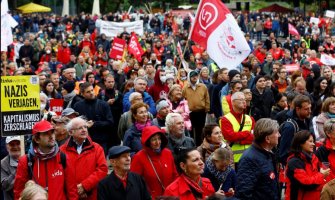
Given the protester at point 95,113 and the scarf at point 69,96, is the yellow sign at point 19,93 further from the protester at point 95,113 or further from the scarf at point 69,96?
the scarf at point 69,96

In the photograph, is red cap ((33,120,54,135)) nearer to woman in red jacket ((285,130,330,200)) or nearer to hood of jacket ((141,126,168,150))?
hood of jacket ((141,126,168,150))

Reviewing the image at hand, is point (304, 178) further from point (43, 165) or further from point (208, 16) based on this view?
point (208, 16)

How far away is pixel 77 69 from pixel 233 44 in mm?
5831

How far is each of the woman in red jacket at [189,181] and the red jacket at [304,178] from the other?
3.12 ft

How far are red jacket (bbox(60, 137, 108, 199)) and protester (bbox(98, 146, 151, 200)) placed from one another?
30.6 inches

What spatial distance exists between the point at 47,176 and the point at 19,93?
160 centimetres

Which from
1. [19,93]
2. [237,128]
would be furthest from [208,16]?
[19,93]

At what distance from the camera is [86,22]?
159ft

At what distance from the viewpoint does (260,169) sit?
7836 millimetres

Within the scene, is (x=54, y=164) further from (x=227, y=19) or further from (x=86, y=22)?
(x=86, y=22)

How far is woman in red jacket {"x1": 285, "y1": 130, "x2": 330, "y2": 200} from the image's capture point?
820cm

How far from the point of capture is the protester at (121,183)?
7547 millimetres

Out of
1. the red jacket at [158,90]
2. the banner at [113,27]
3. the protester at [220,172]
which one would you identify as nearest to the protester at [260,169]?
the protester at [220,172]

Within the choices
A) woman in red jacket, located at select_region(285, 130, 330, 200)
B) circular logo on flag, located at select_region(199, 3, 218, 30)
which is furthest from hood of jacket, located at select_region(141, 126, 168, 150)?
circular logo on flag, located at select_region(199, 3, 218, 30)
